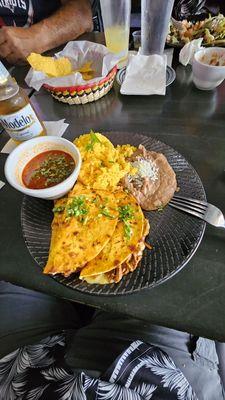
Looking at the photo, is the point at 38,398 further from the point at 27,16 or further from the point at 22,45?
the point at 27,16

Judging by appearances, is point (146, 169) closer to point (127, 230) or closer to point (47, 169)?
point (127, 230)

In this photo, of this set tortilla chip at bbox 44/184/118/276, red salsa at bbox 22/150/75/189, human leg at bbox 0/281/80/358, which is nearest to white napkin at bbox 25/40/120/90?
red salsa at bbox 22/150/75/189

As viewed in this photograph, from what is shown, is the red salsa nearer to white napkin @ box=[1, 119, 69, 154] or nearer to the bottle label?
the bottle label

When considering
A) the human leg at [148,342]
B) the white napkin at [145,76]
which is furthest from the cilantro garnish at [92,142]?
the human leg at [148,342]

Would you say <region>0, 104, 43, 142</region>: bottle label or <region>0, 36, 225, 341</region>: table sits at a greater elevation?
<region>0, 104, 43, 142</region>: bottle label

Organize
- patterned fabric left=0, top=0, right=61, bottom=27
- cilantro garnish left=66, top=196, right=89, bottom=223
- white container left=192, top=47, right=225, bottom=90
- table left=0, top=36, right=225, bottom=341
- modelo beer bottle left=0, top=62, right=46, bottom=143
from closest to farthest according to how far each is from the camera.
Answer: table left=0, top=36, right=225, bottom=341 → cilantro garnish left=66, top=196, right=89, bottom=223 → modelo beer bottle left=0, top=62, right=46, bottom=143 → white container left=192, top=47, right=225, bottom=90 → patterned fabric left=0, top=0, right=61, bottom=27

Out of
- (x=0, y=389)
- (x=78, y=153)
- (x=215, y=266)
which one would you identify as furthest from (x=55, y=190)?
(x=0, y=389)

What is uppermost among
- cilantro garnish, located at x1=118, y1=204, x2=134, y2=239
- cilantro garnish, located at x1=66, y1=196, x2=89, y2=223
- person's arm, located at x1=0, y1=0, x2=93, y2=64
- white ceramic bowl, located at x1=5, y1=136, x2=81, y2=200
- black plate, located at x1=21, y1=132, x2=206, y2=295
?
person's arm, located at x1=0, y1=0, x2=93, y2=64

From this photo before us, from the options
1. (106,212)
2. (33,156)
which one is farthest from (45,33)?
(106,212)
